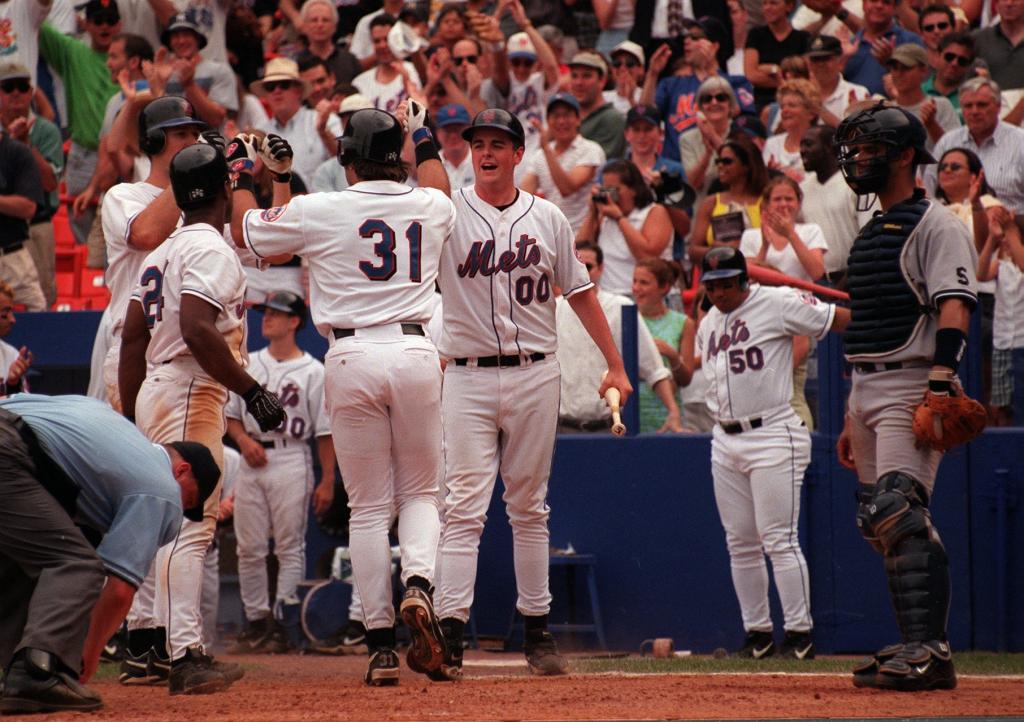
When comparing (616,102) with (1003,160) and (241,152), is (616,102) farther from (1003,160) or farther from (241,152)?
(241,152)

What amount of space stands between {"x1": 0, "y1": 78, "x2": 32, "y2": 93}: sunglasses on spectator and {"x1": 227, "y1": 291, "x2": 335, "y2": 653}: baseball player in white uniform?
3.49m

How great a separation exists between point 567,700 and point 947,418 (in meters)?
1.86

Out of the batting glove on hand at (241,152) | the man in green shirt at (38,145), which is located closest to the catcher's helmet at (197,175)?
the batting glove on hand at (241,152)

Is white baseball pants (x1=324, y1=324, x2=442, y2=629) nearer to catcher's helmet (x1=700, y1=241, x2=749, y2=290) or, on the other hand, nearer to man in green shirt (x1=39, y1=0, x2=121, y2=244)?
catcher's helmet (x1=700, y1=241, x2=749, y2=290)

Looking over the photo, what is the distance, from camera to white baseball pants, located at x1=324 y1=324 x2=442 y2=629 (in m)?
5.96

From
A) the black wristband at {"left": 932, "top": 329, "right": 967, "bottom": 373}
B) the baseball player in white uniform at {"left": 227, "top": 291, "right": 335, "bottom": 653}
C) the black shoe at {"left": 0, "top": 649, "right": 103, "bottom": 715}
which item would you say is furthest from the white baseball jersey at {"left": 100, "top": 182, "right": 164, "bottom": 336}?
the black wristband at {"left": 932, "top": 329, "right": 967, "bottom": 373}

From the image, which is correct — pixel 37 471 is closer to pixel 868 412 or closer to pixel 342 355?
pixel 342 355

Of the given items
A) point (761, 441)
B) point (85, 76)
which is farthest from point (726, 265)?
point (85, 76)

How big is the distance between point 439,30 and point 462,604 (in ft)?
27.6

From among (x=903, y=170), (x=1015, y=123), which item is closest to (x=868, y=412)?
(x=903, y=170)

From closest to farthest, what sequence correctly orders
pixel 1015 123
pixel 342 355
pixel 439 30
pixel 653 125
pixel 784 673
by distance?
1. pixel 342 355
2. pixel 784 673
3. pixel 1015 123
4. pixel 653 125
5. pixel 439 30

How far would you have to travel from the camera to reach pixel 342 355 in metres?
6.00

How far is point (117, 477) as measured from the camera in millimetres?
5062

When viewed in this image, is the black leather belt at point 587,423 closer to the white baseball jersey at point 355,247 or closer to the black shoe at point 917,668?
the white baseball jersey at point 355,247
